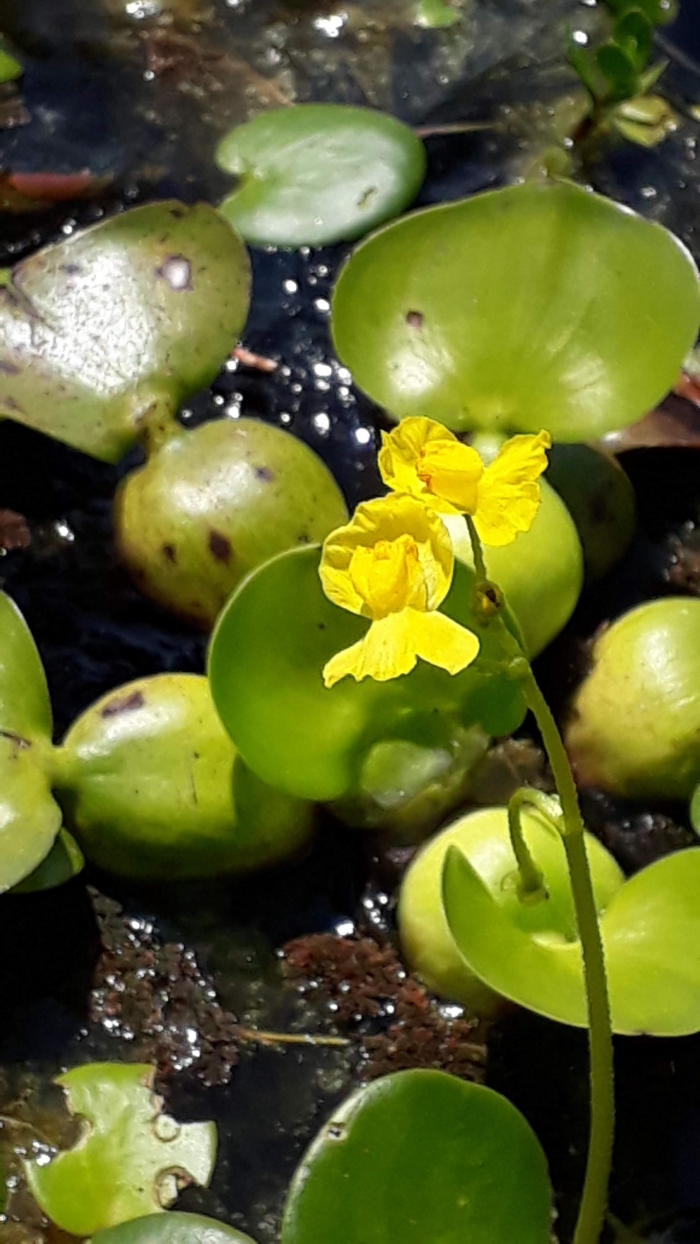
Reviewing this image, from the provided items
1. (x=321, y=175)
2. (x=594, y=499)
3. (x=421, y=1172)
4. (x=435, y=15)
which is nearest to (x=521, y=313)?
(x=594, y=499)

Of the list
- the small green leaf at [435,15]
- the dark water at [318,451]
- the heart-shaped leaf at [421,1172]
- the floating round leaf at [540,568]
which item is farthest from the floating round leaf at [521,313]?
the small green leaf at [435,15]

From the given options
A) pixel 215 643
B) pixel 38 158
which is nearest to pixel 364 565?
pixel 215 643

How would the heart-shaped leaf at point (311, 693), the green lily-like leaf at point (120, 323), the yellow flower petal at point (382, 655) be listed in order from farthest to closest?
the green lily-like leaf at point (120, 323) < the heart-shaped leaf at point (311, 693) < the yellow flower petal at point (382, 655)

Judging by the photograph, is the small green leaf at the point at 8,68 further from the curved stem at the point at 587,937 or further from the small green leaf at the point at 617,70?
the curved stem at the point at 587,937

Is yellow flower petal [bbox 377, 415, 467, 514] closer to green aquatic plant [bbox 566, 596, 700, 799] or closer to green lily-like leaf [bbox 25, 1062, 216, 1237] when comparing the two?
green aquatic plant [bbox 566, 596, 700, 799]

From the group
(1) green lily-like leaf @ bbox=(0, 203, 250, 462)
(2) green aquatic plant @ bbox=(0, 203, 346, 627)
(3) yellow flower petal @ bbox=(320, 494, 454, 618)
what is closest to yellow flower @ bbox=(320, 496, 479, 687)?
(3) yellow flower petal @ bbox=(320, 494, 454, 618)

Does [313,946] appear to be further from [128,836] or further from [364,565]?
[364,565]
